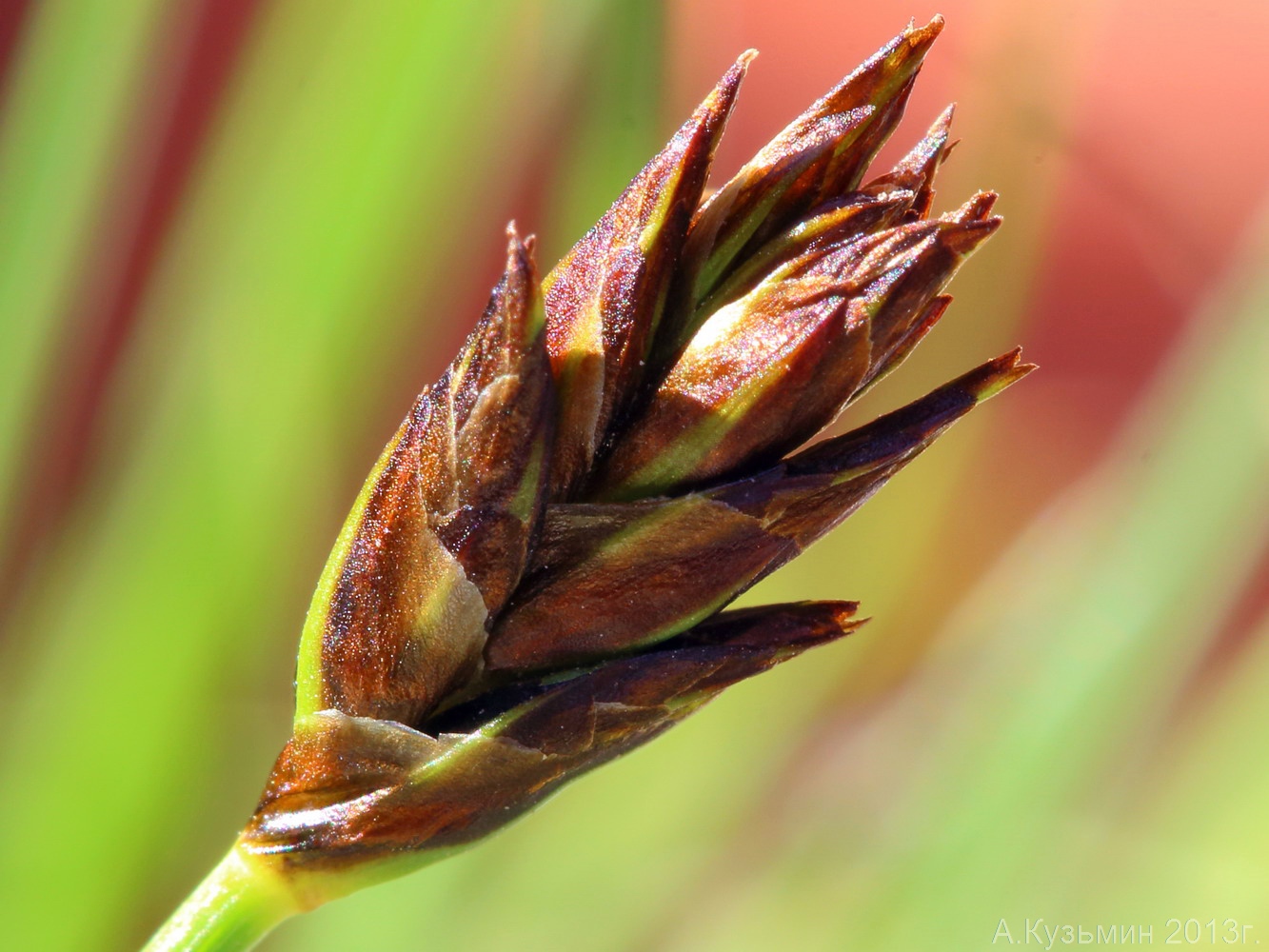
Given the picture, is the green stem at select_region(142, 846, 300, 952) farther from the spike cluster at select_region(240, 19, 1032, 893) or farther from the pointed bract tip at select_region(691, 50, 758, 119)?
the pointed bract tip at select_region(691, 50, 758, 119)

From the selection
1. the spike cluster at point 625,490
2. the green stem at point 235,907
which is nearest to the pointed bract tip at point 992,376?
the spike cluster at point 625,490

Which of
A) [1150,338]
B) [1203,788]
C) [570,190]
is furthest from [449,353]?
[1203,788]

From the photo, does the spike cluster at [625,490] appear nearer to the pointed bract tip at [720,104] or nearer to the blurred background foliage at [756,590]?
the pointed bract tip at [720,104]

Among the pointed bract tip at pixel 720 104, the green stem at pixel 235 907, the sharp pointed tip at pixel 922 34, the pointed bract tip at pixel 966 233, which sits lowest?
the green stem at pixel 235 907

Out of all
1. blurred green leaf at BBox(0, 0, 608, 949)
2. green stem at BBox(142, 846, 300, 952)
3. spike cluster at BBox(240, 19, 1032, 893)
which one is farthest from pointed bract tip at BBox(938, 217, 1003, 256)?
blurred green leaf at BBox(0, 0, 608, 949)

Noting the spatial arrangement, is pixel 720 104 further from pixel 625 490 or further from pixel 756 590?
pixel 756 590

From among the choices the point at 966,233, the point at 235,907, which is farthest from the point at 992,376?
the point at 235,907
